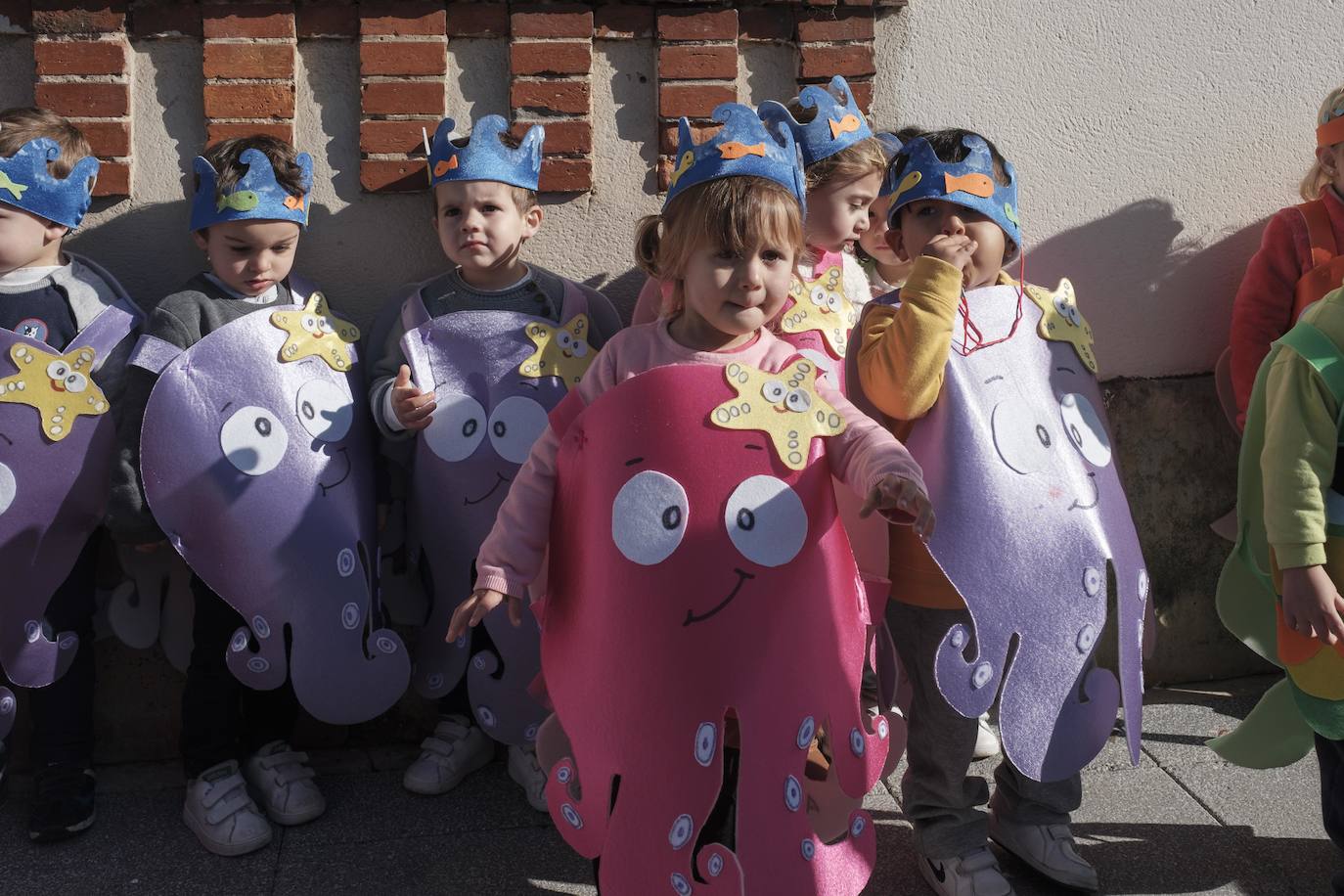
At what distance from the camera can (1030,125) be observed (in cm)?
390

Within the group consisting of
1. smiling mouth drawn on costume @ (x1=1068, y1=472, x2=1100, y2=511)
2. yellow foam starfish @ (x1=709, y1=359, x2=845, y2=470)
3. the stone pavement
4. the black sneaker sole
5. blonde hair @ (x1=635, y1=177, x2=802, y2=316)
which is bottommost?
the stone pavement

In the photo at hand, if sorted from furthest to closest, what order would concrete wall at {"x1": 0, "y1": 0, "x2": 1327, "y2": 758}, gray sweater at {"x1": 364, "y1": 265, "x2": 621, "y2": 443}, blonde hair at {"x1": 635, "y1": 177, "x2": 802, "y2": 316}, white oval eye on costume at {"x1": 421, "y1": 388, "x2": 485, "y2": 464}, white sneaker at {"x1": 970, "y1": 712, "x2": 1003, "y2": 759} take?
white sneaker at {"x1": 970, "y1": 712, "x2": 1003, "y2": 759}
concrete wall at {"x1": 0, "y1": 0, "x2": 1327, "y2": 758}
gray sweater at {"x1": 364, "y1": 265, "x2": 621, "y2": 443}
white oval eye on costume at {"x1": 421, "y1": 388, "x2": 485, "y2": 464}
blonde hair at {"x1": 635, "y1": 177, "x2": 802, "y2": 316}

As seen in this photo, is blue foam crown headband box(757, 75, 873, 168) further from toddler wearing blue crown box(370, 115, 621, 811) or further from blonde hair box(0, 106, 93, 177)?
blonde hair box(0, 106, 93, 177)

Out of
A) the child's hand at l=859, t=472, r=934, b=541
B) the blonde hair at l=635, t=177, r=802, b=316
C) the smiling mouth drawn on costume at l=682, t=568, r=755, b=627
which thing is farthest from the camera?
the blonde hair at l=635, t=177, r=802, b=316

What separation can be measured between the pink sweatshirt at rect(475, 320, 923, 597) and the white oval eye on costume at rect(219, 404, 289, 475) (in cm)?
79

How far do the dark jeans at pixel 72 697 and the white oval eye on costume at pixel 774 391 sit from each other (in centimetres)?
184

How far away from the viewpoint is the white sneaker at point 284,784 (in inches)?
130

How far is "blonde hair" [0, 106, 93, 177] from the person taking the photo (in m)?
3.14

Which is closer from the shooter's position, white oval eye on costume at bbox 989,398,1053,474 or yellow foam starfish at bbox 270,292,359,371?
white oval eye on costume at bbox 989,398,1053,474

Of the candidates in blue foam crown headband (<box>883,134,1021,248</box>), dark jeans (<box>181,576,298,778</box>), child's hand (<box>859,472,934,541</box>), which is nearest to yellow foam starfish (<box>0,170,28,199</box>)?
dark jeans (<box>181,576,298,778</box>)

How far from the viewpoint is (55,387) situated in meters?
Answer: 3.12

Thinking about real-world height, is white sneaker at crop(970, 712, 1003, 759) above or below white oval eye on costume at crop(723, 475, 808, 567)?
below

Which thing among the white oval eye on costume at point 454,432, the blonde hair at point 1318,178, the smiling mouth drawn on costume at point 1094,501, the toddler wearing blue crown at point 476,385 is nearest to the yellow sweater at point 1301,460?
the smiling mouth drawn on costume at point 1094,501

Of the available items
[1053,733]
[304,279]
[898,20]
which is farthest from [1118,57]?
[304,279]
